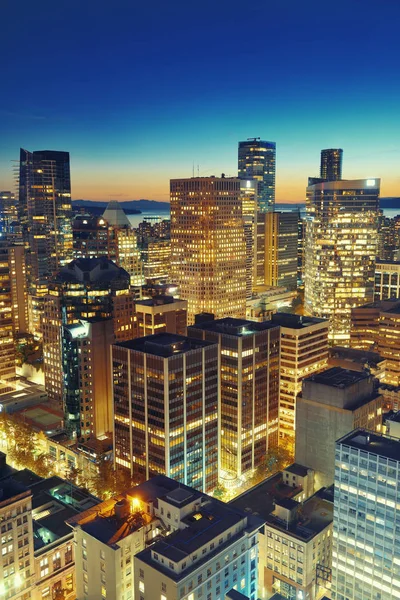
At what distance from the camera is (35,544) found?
9569cm

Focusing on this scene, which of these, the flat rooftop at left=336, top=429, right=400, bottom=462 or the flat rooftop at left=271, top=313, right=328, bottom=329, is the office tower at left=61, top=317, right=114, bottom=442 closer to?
the flat rooftop at left=271, top=313, right=328, bottom=329

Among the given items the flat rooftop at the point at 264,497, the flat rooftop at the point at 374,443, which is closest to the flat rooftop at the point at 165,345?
the flat rooftop at the point at 264,497

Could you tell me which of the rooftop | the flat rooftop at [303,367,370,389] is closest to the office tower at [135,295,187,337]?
the flat rooftop at [303,367,370,389]

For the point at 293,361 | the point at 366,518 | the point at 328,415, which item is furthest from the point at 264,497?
the point at 293,361

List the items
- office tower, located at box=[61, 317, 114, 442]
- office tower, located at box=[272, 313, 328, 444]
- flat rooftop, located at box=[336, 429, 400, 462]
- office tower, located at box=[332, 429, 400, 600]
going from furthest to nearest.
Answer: office tower, located at box=[272, 313, 328, 444] < office tower, located at box=[61, 317, 114, 442] < flat rooftop, located at box=[336, 429, 400, 462] < office tower, located at box=[332, 429, 400, 600]

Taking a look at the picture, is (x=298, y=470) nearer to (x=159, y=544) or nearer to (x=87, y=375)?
(x=159, y=544)

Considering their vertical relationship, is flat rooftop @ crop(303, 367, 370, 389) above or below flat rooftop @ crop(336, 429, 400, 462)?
above

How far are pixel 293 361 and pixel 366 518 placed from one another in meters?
65.5

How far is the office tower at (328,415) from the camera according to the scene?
12400 cm

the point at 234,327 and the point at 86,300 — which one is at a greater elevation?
the point at 86,300

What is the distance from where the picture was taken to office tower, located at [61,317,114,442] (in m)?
152

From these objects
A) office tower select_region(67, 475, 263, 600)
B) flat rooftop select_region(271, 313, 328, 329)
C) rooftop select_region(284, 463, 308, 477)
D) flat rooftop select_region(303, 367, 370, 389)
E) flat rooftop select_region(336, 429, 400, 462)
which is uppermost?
flat rooftop select_region(271, 313, 328, 329)

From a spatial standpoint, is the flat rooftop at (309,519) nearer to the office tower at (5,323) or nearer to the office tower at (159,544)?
the office tower at (159,544)

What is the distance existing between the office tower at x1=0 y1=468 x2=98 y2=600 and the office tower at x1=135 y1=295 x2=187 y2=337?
2791 inches
